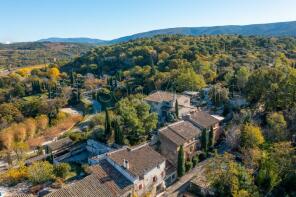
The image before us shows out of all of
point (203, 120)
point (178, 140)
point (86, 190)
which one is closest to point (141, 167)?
point (86, 190)

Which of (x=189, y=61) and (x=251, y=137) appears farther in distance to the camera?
(x=189, y=61)

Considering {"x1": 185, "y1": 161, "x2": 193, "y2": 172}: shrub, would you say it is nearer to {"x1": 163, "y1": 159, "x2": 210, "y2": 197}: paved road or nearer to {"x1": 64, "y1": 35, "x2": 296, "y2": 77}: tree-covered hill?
{"x1": 163, "y1": 159, "x2": 210, "y2": 197}: paved road

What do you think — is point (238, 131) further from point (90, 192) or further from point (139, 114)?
point (90, 192)

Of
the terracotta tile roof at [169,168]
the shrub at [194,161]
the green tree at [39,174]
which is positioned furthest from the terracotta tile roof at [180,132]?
the green tree at [39,174]

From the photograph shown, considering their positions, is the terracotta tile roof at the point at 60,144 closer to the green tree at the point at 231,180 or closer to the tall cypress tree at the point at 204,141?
the tall cypress tree at the point at 204,141

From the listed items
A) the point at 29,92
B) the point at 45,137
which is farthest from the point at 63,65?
the point at 45,137

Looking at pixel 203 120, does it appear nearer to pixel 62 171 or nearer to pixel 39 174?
pixel 62 171
